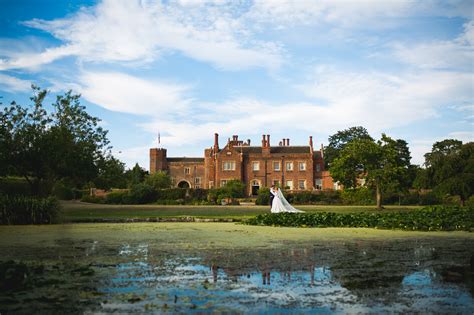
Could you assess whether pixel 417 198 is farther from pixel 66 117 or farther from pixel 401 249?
pixel 401 249

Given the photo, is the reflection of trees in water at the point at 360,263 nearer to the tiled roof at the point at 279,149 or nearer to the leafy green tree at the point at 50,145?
the leafy green tree at the point at 50,145

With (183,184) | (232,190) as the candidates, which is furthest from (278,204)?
(183,184)

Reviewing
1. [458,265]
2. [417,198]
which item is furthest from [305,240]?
[417,198]

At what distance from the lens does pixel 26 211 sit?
18.0m

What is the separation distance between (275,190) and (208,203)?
2421 centimetres

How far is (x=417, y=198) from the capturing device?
1843 inches

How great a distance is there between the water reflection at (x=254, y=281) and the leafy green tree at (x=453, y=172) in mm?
26422

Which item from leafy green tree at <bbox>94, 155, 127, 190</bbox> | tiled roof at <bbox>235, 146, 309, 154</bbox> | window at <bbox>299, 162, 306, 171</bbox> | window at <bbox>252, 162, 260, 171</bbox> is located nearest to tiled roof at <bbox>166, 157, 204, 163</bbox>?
tiled roof at <bbox>235, 146, 309, 154</bbox>

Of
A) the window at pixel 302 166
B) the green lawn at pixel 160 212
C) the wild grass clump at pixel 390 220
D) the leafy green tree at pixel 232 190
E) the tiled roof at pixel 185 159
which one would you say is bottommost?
the green lawn at pixel 160 212

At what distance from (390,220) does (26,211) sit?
13652 mm

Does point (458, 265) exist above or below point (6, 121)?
below

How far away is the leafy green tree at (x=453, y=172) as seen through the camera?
33.7 meters

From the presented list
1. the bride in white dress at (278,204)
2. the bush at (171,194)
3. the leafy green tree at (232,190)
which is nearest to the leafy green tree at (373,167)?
the leafy green tree at (232,190)

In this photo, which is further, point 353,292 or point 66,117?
point 66,117
